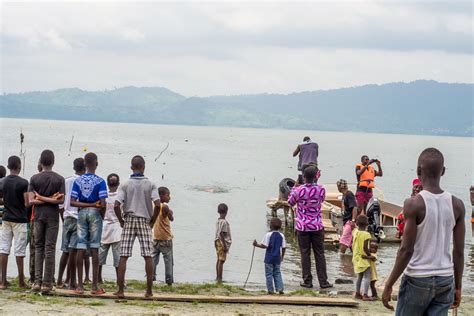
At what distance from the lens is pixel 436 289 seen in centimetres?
648

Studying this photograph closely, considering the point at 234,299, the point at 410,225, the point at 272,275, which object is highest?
the point at 410,225

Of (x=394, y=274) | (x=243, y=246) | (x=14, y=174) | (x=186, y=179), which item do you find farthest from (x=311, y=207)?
(x=186, y=179)

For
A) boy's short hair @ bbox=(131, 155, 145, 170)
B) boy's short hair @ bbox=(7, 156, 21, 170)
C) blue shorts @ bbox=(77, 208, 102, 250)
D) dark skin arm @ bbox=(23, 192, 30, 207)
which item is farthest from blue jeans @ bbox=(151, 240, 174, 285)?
boy's short hair @ bbox=(7, 156, 21, 170)

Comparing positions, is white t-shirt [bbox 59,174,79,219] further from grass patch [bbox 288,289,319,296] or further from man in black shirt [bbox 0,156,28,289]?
grass patch [bbox 288,289,319,296]

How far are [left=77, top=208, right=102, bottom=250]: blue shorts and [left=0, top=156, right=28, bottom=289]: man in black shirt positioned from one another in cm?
85

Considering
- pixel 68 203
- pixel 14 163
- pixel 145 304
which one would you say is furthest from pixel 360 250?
pixel 14 163

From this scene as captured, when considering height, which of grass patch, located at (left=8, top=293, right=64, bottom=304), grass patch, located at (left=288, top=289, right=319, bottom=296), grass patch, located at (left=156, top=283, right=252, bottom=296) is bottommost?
grass patch, located at (left=156, top=283, right=252, bottom=296)

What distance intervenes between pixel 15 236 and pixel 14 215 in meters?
0.37

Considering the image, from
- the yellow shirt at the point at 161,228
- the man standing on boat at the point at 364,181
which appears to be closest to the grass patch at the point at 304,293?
the yellow shirt at the point at 161,228

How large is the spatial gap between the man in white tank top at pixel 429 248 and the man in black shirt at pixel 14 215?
6.23 metres

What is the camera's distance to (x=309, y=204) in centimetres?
1291

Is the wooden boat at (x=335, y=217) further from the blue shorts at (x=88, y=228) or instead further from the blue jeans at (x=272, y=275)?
the blue shorts at (x=88, y=228)

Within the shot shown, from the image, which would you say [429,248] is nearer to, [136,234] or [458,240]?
[458,240]

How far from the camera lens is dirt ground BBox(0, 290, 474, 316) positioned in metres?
9.65
